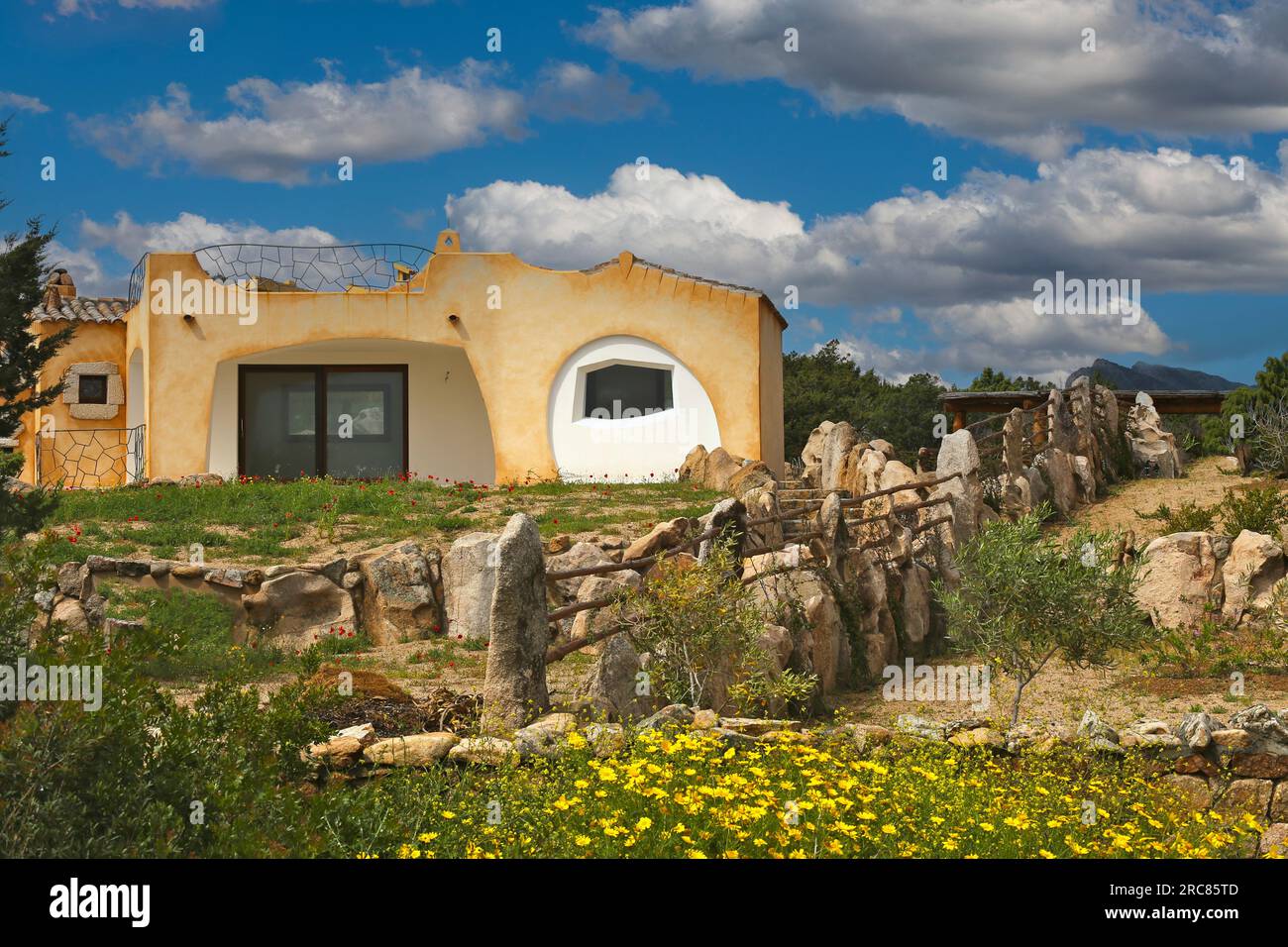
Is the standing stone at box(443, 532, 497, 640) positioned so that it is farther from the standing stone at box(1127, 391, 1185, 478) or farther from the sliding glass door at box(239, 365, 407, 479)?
the standing stone at box(1127, 391, 1185, 478)

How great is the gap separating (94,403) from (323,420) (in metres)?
5.64

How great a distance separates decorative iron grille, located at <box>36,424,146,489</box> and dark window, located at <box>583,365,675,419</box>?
31.9 feet

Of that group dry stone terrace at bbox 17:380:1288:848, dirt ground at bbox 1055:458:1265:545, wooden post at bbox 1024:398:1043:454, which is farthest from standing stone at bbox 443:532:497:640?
wooden post at bbox 1024:398:1043:454

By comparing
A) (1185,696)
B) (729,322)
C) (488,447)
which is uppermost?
(729,322)

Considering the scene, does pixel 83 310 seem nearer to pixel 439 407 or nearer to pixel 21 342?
pixel 439 407

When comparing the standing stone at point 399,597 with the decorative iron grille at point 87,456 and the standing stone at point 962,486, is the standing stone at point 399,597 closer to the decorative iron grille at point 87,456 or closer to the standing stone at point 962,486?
the standing stone at point 962,486

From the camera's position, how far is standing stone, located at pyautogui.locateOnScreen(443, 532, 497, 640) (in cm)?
1423

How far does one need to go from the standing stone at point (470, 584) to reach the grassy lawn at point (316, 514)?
176 cm
